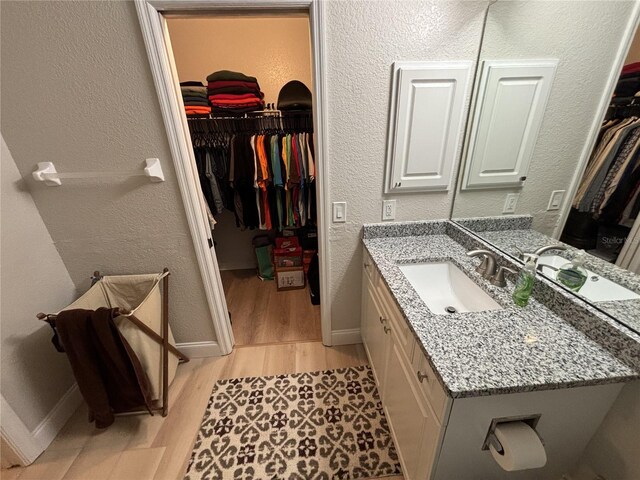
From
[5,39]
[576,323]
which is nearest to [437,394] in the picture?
[576,323]

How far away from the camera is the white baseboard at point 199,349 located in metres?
1.77

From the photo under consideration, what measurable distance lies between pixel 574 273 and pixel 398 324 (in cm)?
65

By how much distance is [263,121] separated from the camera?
7.64 feet

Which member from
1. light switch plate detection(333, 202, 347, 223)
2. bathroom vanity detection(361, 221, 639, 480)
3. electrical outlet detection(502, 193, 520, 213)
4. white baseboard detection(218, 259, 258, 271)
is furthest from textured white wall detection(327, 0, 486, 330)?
white baseboard detection(218, 259, 258, 271)

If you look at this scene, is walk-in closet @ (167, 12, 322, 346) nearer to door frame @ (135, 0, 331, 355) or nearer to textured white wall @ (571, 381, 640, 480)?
door frame @ (135, 0, 331, 355)

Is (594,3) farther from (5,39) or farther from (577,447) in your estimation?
(5,39)

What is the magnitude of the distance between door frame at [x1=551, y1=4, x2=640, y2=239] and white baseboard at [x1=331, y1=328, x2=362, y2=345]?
130cm

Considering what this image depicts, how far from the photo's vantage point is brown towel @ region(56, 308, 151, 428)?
45.6 inches

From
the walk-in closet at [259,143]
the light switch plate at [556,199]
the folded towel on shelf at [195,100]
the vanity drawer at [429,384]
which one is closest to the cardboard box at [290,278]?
the walk-in closet at [259,143]

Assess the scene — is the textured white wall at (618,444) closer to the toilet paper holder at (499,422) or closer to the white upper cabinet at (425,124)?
the toilet paper holder at (499,422)

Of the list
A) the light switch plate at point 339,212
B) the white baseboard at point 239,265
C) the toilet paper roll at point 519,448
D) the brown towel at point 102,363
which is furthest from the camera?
the white baseboard at point 239,265

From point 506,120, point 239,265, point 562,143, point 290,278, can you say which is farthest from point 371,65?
point 239,265

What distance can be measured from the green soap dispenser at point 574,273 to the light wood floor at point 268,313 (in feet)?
4.97

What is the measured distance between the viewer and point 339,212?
1.47 m
